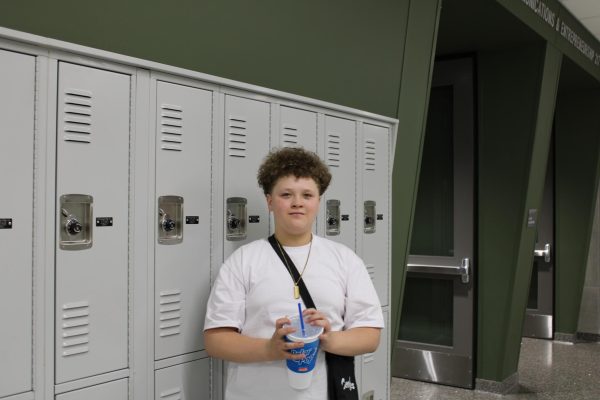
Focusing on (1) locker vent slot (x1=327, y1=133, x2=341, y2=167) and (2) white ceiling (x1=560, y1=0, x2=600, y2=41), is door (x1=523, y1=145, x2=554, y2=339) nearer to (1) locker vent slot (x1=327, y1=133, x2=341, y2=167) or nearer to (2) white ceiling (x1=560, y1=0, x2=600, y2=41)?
(2) white ceiling (x1=560, y1=0, x2=600, y2=41)

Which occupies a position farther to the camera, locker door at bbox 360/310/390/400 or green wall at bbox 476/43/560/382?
green wall at bbox 476/43/560/382

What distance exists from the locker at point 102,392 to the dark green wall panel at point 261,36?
1.12m

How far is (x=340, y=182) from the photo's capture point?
308cm

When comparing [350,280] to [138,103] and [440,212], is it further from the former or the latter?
[440,212]

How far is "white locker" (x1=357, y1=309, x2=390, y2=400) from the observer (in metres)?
3.20

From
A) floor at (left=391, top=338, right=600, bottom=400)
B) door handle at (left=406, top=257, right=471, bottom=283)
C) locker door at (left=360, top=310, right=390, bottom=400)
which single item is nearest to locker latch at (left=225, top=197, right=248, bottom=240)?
locker door at (left=360, top=310, right=390, bottom=400)

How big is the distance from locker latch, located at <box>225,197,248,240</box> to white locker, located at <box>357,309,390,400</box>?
1073 millimetres

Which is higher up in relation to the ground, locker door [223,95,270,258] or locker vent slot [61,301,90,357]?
locker door [223,95,270,258]

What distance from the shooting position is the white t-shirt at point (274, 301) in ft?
6.91

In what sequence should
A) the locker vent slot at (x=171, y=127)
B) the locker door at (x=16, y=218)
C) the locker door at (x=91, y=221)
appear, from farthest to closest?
the locker vent slot at (x=171, y=127) < the locker door at (x=91, y=221) < the locker door at (x=16, y=218)

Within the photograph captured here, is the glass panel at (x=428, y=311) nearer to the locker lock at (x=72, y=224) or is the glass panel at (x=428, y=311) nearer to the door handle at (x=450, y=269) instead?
the door handle at (x=450, y=269)

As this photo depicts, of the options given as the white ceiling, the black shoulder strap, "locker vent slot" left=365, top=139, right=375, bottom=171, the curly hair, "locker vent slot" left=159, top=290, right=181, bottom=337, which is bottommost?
"locker vent slot" left=159, top=290, right=181, bottom=337

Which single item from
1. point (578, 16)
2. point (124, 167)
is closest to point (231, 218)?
point (124, 167)

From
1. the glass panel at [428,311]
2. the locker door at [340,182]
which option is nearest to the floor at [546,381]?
the glass panel at [428,311]
